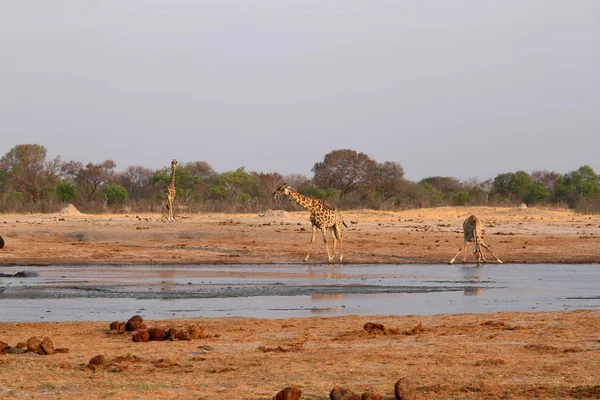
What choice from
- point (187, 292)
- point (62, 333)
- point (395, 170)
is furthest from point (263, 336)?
point (395, 170)

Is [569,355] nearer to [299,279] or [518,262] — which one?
[299,279]

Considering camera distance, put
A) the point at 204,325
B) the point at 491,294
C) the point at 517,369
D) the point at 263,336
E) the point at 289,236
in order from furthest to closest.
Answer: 1. the point at 289,236
2. the point at 491,294
3. the point at 204,325
4. the point at 263,336
5. the point at 517,369

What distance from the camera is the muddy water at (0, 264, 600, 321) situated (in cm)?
1541

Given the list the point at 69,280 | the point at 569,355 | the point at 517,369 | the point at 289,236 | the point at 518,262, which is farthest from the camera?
the point at 289,236

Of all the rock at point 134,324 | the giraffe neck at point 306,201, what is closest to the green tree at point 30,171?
the giraffe neck at point 306,201

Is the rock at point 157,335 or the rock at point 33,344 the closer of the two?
the rock at point 33,344

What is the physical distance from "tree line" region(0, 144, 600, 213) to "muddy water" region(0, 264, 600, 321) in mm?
31394

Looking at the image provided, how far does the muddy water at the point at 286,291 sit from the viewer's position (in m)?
15.4

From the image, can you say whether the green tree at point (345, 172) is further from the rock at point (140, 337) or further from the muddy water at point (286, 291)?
the rock at point (140, 337)

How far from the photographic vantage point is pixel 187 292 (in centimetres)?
1848

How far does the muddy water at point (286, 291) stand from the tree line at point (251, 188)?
31394 mm

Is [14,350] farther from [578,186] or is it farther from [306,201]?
[578,186]

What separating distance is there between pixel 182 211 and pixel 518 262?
1174 inches

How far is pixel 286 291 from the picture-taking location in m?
18.7
